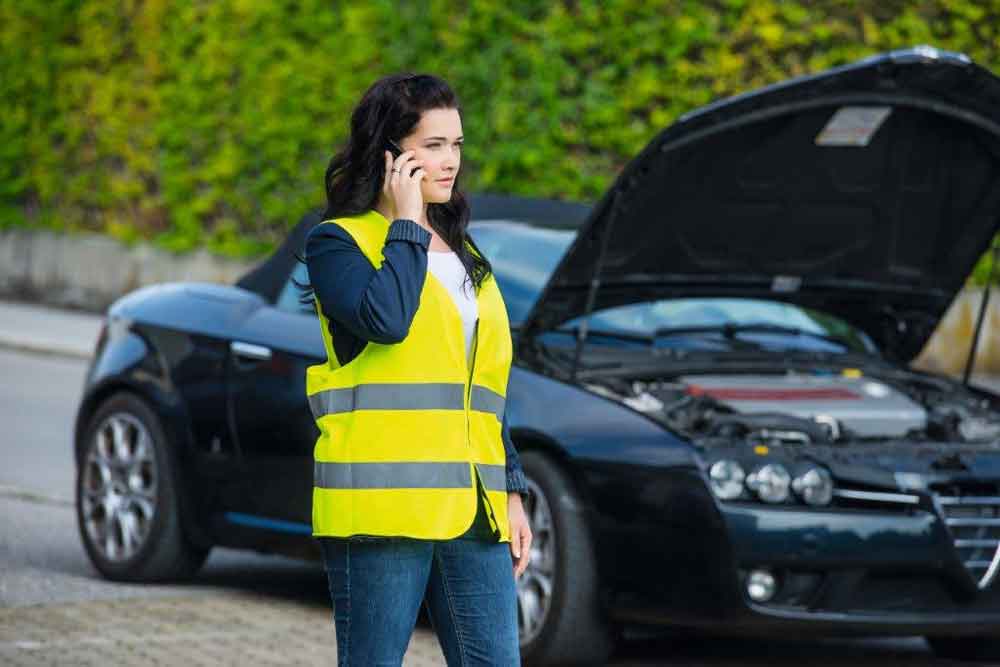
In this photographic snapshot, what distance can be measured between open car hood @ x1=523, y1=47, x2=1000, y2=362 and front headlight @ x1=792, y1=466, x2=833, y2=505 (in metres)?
1.08

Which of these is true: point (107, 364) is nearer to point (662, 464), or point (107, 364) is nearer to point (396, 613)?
point (662, 464)

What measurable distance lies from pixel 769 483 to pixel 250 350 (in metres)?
2.23

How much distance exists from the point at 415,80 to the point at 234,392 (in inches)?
157

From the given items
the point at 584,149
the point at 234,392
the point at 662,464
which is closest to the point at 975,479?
the point at 662,464

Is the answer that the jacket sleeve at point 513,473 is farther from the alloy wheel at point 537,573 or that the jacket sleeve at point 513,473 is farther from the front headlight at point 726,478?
the alloy wheel at point 537,573

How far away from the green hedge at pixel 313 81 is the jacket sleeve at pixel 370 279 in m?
12.3

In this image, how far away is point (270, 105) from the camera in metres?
20.0

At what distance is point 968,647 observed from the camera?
7559 mm


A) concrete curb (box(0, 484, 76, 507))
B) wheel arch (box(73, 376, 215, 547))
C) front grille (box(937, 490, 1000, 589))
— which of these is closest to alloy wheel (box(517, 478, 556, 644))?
front grille (box(937, 490, 1000, 589))

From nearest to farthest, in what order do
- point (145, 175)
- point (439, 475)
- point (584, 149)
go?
1. point (439, 475)
2. point (584, 149)
3. point (145, 175)

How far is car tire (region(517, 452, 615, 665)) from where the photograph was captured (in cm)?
686

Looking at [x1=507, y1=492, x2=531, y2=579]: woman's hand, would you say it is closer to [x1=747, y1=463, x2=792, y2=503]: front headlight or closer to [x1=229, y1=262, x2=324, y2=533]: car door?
[x1=747, y1=463, x2=792, y2=503]: front headlight

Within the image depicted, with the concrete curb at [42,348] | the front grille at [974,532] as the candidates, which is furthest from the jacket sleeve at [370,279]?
the concrete curb at [42,348]

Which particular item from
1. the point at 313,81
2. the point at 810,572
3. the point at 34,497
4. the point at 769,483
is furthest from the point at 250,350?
the point at 313,81
